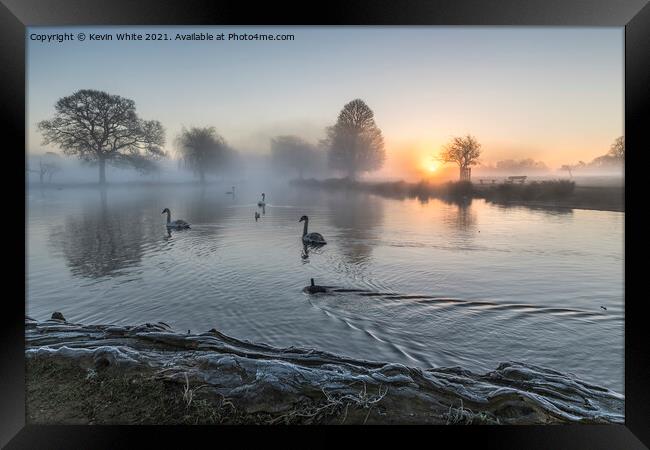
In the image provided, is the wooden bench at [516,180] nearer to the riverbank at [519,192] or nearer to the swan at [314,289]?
the riverbank at [519,192]

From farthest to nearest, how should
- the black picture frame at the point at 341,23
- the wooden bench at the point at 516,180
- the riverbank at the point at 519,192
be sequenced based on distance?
the wooden bench at the point at 516,180
the riverbank at the point at 519,192
the black picture frame at the point at 341,23

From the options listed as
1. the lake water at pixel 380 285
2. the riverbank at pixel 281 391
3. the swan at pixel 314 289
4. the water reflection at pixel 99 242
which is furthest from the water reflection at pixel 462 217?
the water reflection at pixel 99 242

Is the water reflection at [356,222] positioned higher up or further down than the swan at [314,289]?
higher up

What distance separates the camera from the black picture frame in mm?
3510

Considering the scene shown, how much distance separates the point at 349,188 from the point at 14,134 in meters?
15.7

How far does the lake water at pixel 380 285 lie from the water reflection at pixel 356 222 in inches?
4.8

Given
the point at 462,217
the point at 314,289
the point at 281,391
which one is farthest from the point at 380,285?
the point at 462,217

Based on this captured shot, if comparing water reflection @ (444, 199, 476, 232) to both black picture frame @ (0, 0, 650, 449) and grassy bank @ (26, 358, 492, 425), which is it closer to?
black picture frame @ (0, 0, 650, 449)

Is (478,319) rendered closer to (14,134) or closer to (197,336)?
(197,336)

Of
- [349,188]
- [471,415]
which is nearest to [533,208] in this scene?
[349,188]

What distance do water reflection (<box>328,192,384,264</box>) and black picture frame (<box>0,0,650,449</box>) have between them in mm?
6531

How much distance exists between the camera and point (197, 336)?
5113mm

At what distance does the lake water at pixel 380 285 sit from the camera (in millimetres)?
5344

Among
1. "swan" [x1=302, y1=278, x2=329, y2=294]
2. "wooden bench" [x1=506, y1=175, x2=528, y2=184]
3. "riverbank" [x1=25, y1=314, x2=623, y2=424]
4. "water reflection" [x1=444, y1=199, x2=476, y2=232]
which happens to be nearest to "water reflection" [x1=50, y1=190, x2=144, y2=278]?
"swan" [x1=302, y1=278, x2=329, y2=294]
